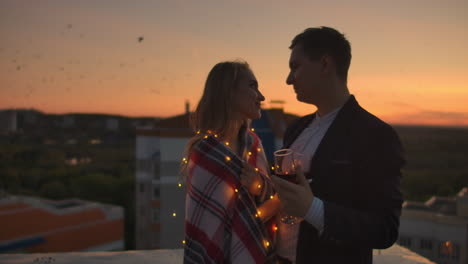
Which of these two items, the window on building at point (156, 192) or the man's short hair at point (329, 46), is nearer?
the man's short hair at point (329, 46)

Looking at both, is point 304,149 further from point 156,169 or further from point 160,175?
point 156,169

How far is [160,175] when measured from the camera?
12758 mm

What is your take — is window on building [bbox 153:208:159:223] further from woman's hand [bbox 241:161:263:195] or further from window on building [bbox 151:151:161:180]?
woman's hand [bbox 241:161:263:195]

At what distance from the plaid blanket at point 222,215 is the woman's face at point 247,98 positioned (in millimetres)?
191

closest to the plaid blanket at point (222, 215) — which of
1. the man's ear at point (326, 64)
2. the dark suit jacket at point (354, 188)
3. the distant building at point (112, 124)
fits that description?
the dark suit jacket at point (354, 188)

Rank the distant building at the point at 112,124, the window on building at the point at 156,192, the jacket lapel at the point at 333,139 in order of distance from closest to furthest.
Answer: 1. the jacket lapel at the point at 333,139
2. the distant building at the point at 112,124
3. the window on building at the point at 156,192

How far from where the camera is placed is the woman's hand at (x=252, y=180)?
1.42 meters

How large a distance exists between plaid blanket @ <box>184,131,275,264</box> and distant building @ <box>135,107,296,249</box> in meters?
6.70

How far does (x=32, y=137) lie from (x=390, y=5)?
14.4 meters

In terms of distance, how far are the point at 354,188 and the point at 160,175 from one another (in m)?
12.1

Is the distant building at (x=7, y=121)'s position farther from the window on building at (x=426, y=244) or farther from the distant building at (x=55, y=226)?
the window on building at (x=426, y=244)

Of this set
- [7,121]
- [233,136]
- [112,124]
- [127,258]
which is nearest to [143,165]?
[112,124]

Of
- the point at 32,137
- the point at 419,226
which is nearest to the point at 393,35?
the point at 419,226

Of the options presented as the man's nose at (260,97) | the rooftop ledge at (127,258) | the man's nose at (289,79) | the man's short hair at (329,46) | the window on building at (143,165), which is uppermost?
the man's short hair at (329,46)
